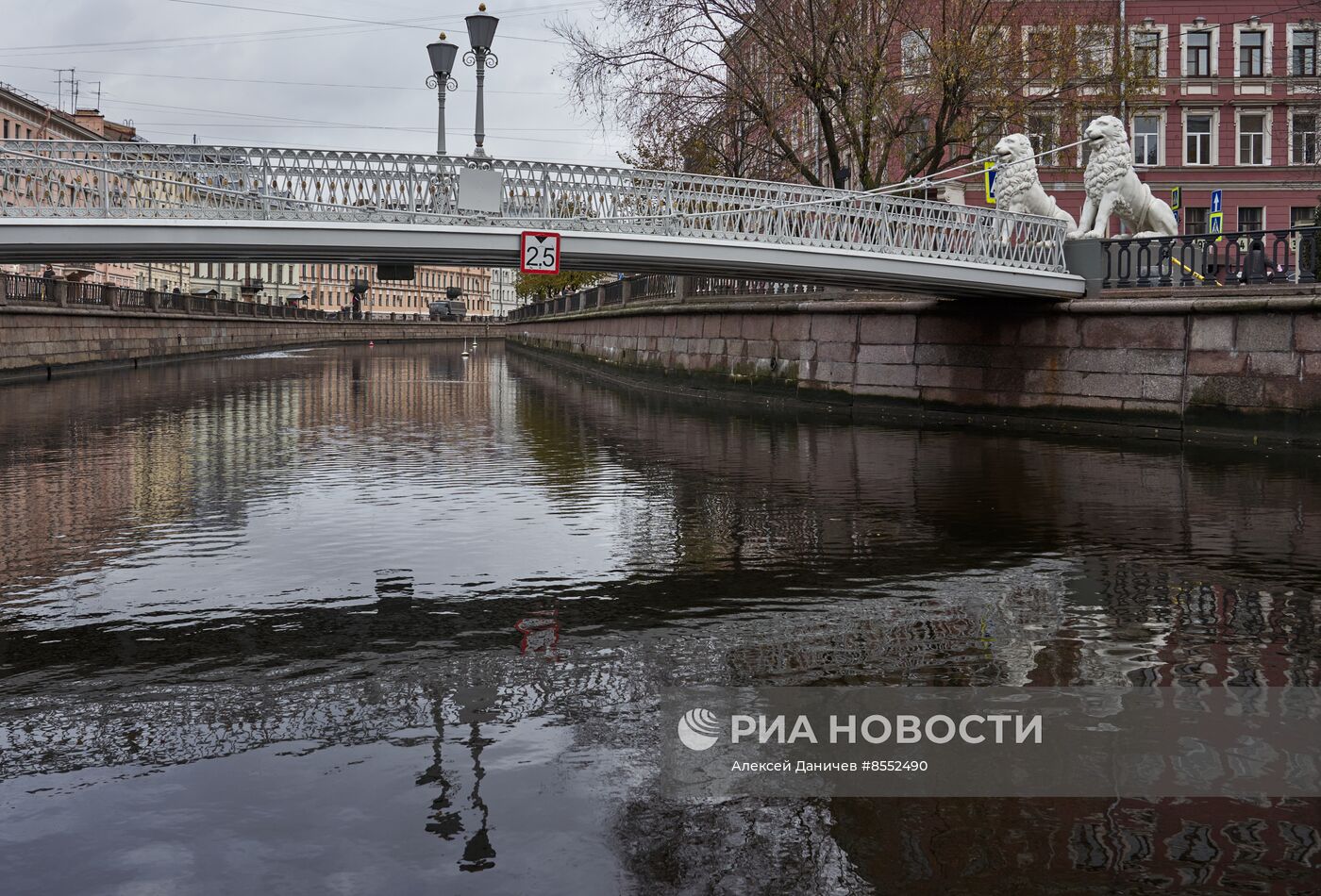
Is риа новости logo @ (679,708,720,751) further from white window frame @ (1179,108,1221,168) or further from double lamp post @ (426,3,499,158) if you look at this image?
white window frame @ (1179,108,1221,168)

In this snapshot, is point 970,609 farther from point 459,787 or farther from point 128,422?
point 128,422

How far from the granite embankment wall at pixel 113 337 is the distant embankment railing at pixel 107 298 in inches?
9.4

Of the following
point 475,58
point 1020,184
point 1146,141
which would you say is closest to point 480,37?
point 475,58

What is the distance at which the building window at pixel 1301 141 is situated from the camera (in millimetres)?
48031

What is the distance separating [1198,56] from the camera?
49.8 metres

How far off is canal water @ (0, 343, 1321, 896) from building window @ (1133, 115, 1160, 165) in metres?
37.4

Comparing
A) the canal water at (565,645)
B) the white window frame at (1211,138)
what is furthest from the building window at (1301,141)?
the canal water at (565,645)

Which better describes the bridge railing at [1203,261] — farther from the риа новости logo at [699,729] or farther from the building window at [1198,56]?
the building window at [1198,56]

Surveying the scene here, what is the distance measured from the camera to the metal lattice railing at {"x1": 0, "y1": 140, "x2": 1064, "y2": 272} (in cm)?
1680

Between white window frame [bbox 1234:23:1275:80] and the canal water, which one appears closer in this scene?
the canal water

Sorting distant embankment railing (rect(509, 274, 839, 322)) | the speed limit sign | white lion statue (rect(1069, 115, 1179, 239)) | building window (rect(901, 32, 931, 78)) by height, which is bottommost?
the speed limit sign

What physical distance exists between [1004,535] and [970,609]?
9.14 ft

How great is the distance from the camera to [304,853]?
390 cm

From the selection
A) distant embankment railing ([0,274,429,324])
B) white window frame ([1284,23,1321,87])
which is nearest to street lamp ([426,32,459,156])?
distant embankment railing ([0,274,429,324])
